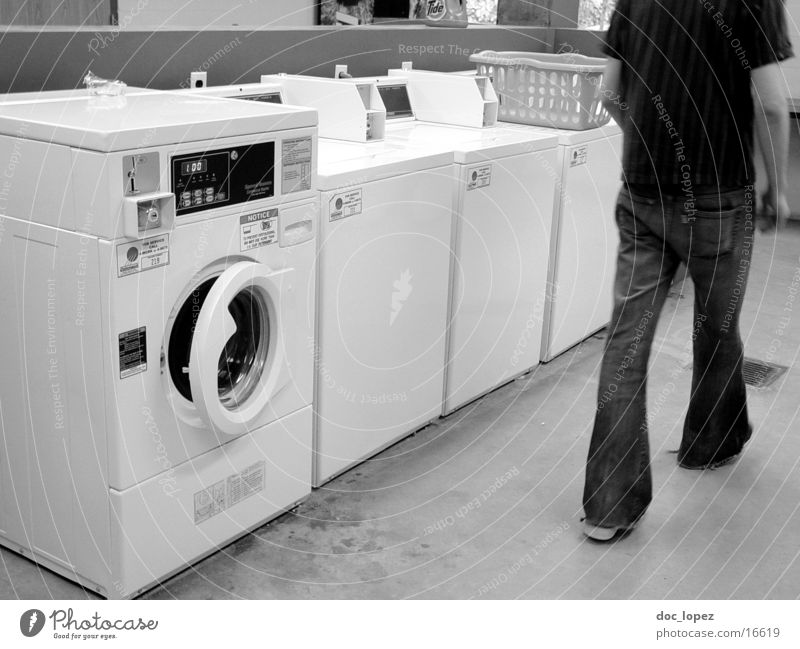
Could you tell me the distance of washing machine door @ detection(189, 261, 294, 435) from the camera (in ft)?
6.37

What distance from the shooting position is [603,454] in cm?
226

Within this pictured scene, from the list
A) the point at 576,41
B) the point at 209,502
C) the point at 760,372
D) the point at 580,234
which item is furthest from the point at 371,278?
the point at 576,41

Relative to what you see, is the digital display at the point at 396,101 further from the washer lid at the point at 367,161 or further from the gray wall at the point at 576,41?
the gray wall at the point at 576,41

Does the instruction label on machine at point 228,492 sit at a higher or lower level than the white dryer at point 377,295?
lower

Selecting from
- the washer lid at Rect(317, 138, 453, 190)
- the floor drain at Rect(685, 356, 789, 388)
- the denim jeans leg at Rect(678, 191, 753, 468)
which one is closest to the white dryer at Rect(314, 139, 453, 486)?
the washer lid at Rect(317, 138, 453, 190)

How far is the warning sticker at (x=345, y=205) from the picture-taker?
230cm

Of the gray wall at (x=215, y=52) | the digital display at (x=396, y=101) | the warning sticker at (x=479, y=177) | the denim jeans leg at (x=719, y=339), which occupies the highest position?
the gray wall at (x=215, y=52)

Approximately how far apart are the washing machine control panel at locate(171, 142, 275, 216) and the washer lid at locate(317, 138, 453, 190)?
25cm

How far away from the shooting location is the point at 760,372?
11.4ft

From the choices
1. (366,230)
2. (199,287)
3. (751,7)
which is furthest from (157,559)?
(751,7)

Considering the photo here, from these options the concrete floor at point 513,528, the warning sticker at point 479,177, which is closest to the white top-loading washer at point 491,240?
the warning sticker at point 479,177
